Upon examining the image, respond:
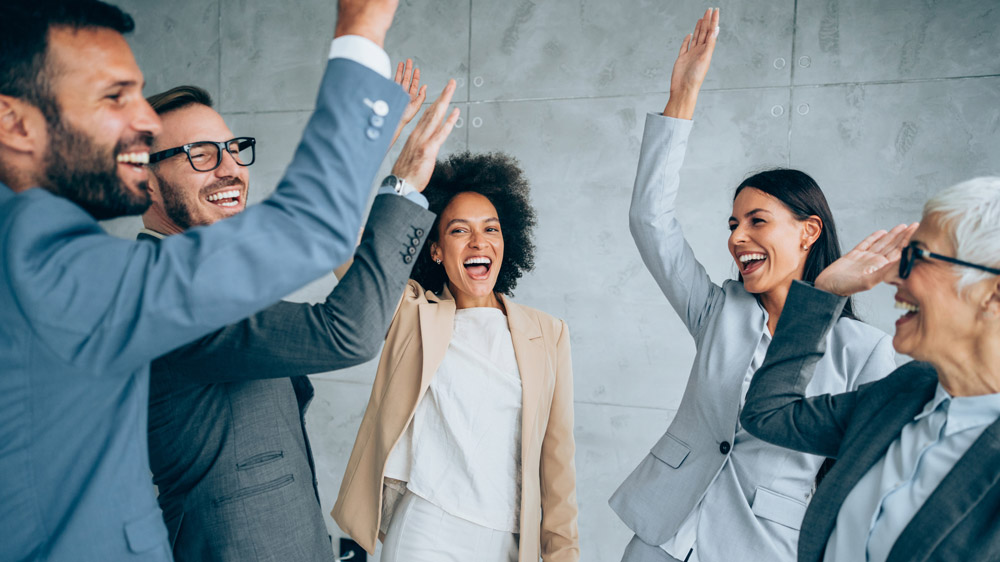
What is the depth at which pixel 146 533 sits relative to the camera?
36.7 inches

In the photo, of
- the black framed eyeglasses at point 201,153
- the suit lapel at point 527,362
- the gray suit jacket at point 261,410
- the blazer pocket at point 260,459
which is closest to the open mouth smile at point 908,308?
the gray suit jacket at point 261,410

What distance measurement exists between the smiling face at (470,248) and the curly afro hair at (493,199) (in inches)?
4.4

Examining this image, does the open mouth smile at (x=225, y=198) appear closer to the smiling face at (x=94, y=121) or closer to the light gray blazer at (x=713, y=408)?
the smiling face at (x=94, y=121)

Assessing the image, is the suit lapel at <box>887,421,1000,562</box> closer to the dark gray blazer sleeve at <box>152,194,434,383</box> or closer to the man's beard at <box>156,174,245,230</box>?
the dark gray blazer sleeve at <box>152,194,434,383</box>

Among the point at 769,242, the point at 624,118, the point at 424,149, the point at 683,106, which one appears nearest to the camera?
the point at 424,149

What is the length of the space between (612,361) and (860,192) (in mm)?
1390

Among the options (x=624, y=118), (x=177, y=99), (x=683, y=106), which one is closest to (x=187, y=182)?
(x=177, y=99)

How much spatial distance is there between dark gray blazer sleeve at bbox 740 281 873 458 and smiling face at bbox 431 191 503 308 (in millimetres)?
1093

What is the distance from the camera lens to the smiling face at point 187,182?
1463 mm

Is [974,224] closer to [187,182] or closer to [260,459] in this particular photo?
[260,459]

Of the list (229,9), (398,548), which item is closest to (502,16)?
Answer: (229,9)

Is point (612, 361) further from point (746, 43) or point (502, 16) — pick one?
point (502, 16)

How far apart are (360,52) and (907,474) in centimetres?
110

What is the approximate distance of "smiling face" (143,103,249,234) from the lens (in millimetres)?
1463
